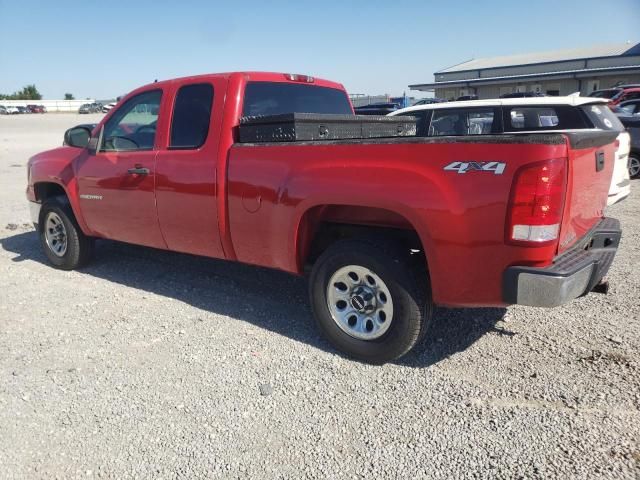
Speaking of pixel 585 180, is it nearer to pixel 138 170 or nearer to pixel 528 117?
pixel 138 170

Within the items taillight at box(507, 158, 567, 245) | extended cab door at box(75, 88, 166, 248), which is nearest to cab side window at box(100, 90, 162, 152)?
extended cab door at box(75, 88, 166, 248)

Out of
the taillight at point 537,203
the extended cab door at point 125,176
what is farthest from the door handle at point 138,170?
the taillight at point 537,203

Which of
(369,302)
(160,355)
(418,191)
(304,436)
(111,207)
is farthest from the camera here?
(111,207)

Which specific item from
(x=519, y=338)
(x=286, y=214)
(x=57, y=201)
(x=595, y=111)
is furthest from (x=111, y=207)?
(x=595, y=111)

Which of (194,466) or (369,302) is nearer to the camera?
(194,466)

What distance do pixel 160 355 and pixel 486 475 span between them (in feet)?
7.73

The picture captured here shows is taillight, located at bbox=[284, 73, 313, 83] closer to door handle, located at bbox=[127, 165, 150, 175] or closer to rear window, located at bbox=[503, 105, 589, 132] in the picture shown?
door handle, located at bbox=[127, 165, 150, 175]

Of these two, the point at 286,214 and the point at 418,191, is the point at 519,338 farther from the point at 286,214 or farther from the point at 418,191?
the point at 286,214

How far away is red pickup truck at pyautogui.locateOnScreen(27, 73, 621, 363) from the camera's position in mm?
2865

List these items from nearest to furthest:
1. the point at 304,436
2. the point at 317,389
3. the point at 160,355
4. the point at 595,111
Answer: the point at 304,436 < the point at 317,389 < the point at 160,355 < the point at 595,111

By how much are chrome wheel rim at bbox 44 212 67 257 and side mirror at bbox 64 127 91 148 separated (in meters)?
0.84

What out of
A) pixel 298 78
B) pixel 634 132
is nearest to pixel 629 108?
pixel 634 132

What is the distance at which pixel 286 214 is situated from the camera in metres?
3.73

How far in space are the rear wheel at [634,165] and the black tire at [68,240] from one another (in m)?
10.5
